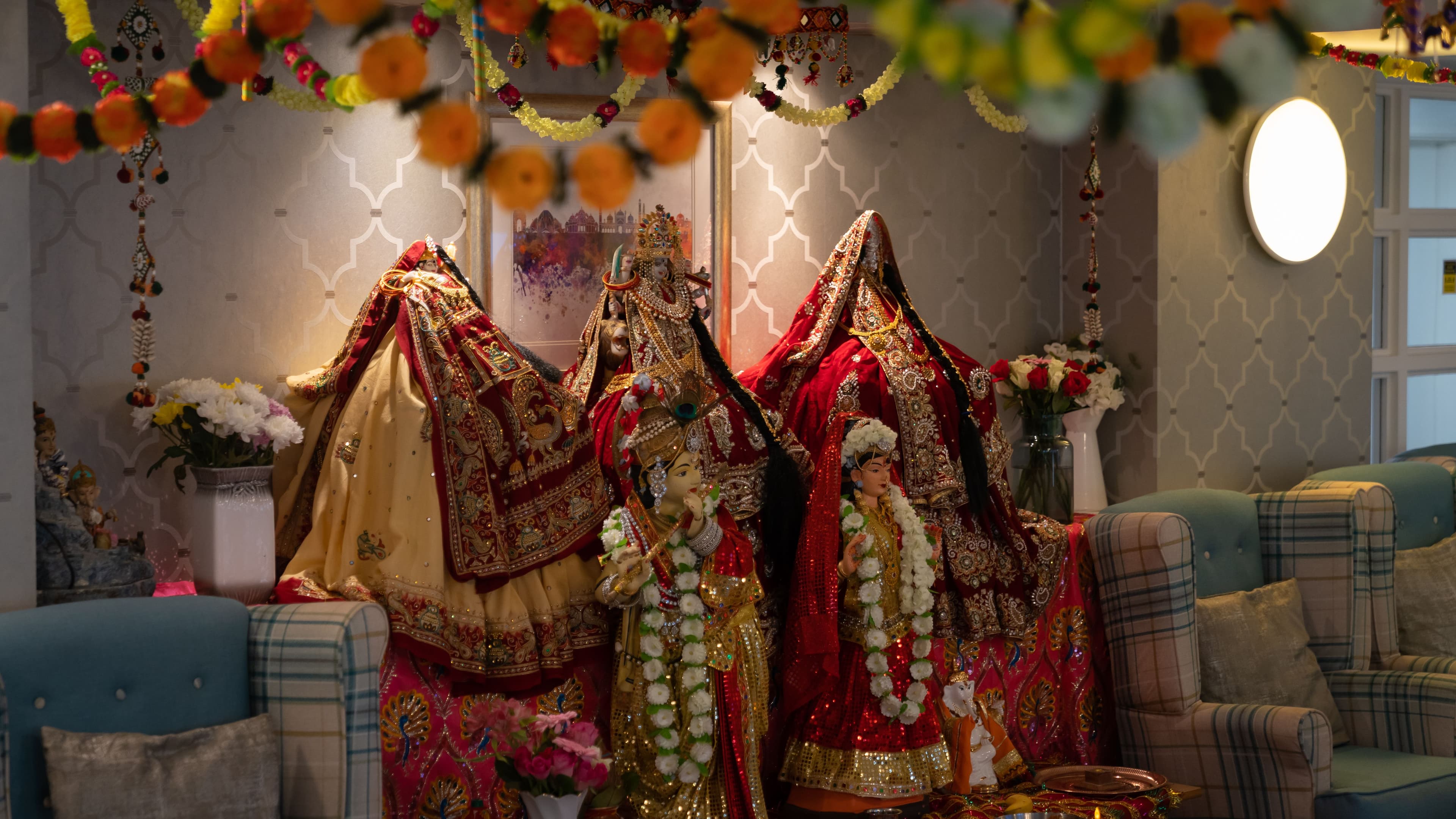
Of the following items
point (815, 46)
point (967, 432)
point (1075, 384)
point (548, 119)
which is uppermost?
point (815, 46)

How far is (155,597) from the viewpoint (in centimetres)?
329

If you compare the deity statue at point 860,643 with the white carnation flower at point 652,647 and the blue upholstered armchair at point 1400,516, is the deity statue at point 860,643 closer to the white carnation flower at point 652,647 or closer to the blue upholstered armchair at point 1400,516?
the white carnation flower at point 652,647

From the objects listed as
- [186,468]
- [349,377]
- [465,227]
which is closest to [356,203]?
[465,227]

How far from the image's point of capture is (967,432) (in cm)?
438

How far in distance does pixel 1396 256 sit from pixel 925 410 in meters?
3.19

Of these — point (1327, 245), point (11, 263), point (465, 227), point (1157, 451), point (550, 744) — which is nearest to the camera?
point (11, 263)

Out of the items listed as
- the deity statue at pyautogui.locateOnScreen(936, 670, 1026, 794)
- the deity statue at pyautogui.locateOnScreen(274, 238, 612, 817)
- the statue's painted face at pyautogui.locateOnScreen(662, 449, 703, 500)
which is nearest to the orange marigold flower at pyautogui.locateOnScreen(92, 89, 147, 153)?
the deity statue at pyautogui.locateOnScreen(274, 238, 612, 817)

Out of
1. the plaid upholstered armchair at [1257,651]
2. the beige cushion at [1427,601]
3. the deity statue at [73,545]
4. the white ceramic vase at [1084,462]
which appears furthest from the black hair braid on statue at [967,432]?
the deity statue at [73,545]

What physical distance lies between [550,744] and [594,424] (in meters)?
1.01

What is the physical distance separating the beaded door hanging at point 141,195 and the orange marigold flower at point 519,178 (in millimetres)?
2852

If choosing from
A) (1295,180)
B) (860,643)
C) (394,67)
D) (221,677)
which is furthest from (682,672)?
(1295,180)

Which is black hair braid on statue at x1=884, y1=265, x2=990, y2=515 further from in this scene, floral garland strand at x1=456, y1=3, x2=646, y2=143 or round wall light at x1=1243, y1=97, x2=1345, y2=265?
round wall light at x1=1243, y1=97, x2=1345, y2=265

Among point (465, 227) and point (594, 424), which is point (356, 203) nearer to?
point (465, 227)

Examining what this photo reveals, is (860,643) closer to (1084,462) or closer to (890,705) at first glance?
(890,705)
